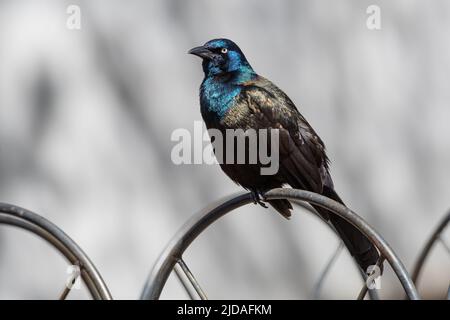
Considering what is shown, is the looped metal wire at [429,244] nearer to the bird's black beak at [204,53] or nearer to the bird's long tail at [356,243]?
the bird's long tail at [356,243]

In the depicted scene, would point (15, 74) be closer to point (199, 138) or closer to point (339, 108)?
point (199, 138)

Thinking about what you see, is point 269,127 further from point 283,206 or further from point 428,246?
point 428,246

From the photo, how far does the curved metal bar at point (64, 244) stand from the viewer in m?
3.13

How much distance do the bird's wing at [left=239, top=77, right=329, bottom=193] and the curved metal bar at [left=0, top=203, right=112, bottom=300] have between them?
86 cm

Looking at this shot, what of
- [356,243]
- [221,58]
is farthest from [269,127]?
[356,243]

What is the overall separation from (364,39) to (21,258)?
2.20 meters

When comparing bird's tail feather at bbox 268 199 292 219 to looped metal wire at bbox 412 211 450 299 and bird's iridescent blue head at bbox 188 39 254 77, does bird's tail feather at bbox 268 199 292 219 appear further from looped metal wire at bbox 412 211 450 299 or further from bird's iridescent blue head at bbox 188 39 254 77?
looped metal wire at bbox 412 211 450 299

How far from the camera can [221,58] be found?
391cm

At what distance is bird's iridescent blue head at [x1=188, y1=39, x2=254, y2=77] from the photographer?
3.90m

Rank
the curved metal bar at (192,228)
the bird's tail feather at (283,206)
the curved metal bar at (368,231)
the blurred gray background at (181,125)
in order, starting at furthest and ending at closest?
the blurred gray background at (181,125), the bird's tail feather at (283,206), the curved metal bar at (192,228), the curved metal bar at (368,231)

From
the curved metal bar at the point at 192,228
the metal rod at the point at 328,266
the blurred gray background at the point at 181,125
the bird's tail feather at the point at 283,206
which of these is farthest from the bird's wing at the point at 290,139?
the blurred gray background at the point at 181,125

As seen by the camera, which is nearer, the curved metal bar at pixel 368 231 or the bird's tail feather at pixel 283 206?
the curved metal bar at pixel 368 231

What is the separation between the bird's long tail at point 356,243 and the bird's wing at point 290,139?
172mm

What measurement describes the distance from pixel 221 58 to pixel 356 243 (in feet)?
3.20
